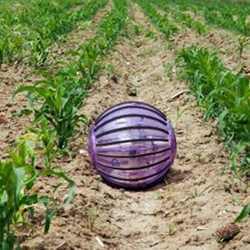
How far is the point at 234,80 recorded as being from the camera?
477 centimetres

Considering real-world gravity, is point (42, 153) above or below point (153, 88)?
below

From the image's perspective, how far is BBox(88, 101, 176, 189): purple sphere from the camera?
4.68m

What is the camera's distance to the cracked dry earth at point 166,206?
3678 mm

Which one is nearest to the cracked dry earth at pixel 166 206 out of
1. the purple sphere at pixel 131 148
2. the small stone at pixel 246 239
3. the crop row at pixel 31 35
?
the small stone at pixel 246 239

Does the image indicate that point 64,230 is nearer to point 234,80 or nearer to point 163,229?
point 163,229

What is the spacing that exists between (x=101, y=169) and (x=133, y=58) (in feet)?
21.4

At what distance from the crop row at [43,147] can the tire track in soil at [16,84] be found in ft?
0.59

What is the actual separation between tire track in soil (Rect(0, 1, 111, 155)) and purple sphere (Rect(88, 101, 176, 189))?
775mm

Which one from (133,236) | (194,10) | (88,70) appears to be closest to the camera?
(133,236)

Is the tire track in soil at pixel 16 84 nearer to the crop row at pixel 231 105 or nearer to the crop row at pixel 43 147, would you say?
the crop row at pixel 43 147

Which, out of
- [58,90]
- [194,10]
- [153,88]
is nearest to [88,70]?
[153,88]

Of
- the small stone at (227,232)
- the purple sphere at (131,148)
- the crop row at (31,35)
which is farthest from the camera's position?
the crop row at (31,35)

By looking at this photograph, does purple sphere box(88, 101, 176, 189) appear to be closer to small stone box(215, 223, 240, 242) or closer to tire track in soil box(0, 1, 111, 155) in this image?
tire track in soil box(0, 1, 111, 155)

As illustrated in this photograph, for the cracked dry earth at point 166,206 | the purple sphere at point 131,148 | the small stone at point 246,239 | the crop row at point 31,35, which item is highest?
the crop row at point 31,35
